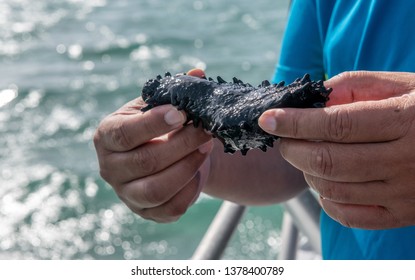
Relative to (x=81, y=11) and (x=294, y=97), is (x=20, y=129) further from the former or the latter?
(x=294, y=97)

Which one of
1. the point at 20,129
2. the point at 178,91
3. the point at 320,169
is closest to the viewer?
the point at 320,169

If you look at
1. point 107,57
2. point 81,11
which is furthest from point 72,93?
point 81,11

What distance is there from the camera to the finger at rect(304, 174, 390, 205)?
138cm

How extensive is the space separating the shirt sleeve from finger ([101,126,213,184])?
0.53 meters

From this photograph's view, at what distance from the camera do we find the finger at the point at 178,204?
185cm

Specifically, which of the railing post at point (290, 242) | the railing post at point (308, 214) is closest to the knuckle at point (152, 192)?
the railing post at point (308, 214)

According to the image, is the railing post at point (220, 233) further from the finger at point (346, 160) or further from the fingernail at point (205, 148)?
the finger at point (346, 160)

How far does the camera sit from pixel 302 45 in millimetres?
2070

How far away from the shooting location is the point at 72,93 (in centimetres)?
937

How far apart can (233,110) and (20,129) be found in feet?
23.4

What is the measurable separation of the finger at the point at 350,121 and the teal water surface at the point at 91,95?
189 inches

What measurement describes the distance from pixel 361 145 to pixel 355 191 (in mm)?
132

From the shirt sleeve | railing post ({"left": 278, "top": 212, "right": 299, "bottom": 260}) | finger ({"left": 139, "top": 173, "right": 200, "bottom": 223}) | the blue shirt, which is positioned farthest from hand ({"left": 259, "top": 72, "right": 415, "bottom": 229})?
railing post ({"left": 278, "top": 212, "right": 299, "bottom": 260})

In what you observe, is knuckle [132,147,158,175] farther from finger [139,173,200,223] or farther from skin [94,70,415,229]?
finger [139,173,200,223]
